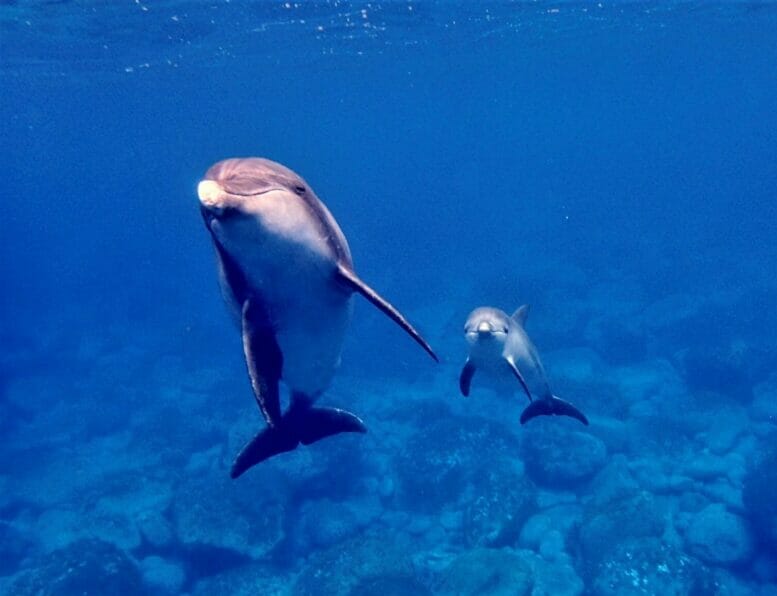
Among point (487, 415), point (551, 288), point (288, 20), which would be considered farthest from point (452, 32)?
point (487, 415)

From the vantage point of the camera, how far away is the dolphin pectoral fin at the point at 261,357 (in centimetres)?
327

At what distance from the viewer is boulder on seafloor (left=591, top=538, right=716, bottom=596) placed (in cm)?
942

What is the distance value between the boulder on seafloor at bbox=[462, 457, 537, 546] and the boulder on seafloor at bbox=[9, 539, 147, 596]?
6191 millimetres

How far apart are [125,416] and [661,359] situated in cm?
1669

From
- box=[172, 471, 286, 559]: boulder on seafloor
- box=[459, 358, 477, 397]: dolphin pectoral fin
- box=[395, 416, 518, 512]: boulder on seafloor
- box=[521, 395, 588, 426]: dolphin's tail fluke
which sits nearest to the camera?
box=[459, 358, 477, 397]: dolphin pectoral fin

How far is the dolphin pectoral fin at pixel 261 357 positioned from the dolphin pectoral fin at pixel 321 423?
217 cm

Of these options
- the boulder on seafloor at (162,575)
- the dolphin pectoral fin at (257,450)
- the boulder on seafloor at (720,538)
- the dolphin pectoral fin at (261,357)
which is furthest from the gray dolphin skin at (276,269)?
the boulder on seafloor at (162,575)

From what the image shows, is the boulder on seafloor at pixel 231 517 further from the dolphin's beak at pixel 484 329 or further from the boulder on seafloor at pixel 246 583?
the dolphin's beak at pixel 484 329

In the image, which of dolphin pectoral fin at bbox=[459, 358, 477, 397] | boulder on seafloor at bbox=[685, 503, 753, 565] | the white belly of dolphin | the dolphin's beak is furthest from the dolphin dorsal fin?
boulder on seafloor at bbox=[685, 503, 753, 565]

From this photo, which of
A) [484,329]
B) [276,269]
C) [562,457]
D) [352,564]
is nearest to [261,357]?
[276,269]

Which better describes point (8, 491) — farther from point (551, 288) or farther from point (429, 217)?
point (429, 217)

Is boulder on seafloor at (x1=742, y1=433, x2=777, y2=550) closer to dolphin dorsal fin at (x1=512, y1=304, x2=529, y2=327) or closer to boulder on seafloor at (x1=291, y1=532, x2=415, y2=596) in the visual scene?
boulder on seafloor at (x1=291, y1=532, x2=415, y2=596)

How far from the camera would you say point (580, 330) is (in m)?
20.0

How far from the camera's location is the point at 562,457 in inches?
504
